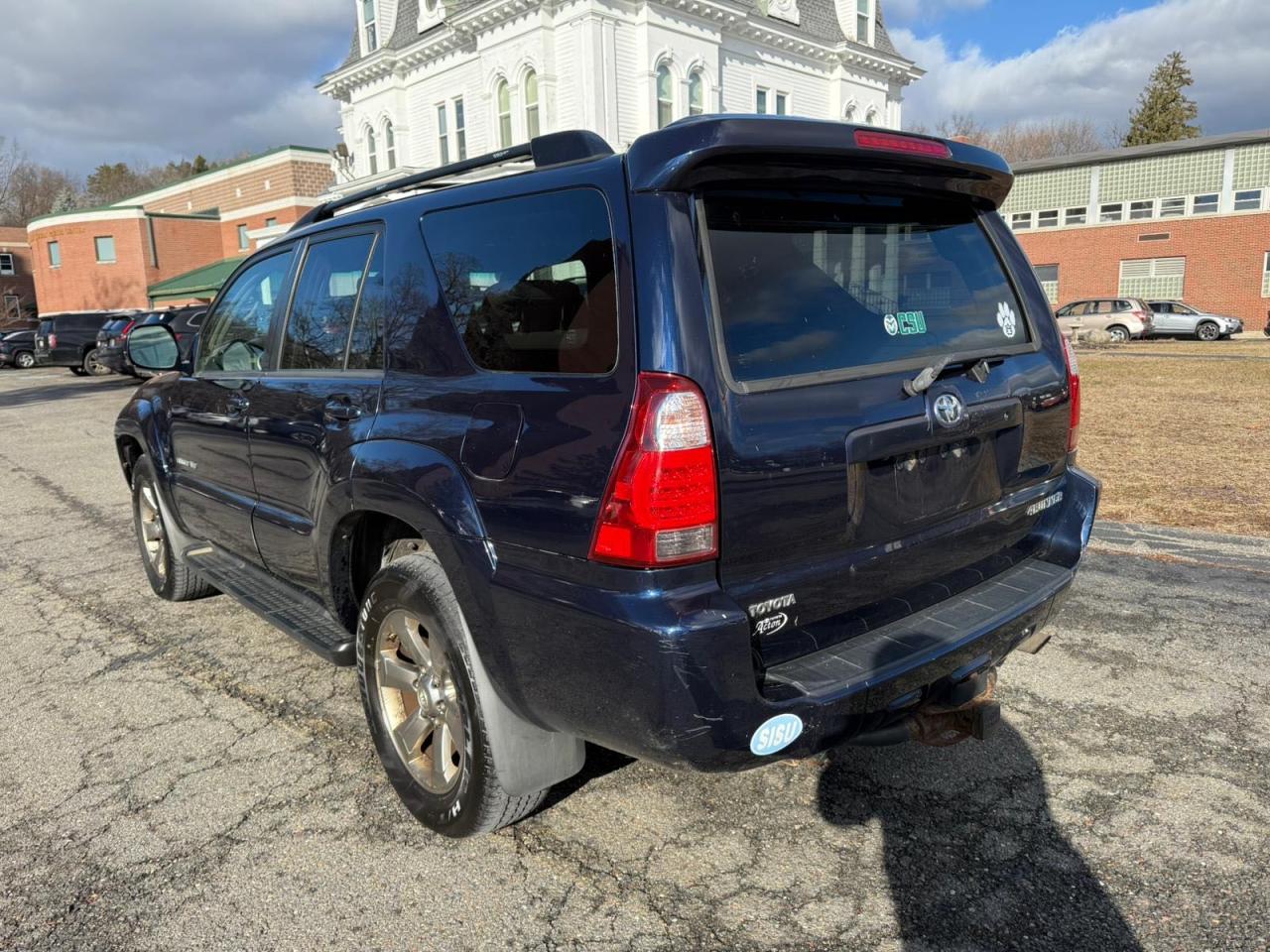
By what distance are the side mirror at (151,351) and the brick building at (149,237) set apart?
128 feet

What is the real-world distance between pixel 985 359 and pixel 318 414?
→ 7.31 ft

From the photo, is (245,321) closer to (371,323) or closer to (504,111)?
(371,323)

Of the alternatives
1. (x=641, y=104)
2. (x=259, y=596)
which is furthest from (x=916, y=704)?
(x=641, y=104)

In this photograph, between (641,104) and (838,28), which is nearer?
(641,104)

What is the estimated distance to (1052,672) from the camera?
3.85 m

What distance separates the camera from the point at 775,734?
2234mm

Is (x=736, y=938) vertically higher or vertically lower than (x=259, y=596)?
lower

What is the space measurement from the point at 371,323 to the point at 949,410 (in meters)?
1.89

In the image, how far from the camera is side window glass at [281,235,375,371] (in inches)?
130

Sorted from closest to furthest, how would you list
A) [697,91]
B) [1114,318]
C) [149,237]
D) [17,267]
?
1. [697,91]
2. [1114,318]
3. [149,237]
4. [17,267]

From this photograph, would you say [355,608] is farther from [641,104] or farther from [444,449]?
[641,104]

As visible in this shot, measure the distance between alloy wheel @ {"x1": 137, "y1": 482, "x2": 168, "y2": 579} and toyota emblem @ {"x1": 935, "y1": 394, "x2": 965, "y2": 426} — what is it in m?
4.16

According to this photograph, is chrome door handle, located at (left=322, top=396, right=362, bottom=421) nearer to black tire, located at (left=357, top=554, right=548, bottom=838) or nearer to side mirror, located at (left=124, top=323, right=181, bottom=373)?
black tire, located at (left=357, top=554, right=548, bottom=838)

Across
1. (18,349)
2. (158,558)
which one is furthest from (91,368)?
(158,558)
